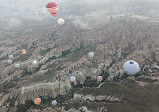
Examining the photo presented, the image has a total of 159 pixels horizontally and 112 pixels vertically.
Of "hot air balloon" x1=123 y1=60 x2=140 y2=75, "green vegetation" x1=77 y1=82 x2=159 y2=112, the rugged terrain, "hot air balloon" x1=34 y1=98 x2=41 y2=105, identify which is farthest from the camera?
"hot air balloon" x1=123 y1=60 x2=140 y2=75

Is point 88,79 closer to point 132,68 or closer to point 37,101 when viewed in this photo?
point 132,68

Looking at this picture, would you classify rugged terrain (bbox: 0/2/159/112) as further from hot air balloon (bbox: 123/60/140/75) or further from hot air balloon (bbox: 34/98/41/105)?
hot air balloon (bbox: 123/60/140/75)

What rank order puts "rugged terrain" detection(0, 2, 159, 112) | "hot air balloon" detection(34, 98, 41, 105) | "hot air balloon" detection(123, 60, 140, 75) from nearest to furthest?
"rugged terrain" detection(0, 2, 159, 112), "hot air balloon" detection(34, 98, 41, 105), "hot air balloon" detection(123, 60, 140, 75)

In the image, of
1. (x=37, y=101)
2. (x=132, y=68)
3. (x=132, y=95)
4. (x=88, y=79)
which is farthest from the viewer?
(x=88, y=79)

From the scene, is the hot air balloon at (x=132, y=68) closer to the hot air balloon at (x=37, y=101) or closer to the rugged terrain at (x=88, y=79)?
the rugged terrain at (x=88, y=79)

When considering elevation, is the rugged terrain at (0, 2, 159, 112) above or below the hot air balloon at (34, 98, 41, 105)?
above

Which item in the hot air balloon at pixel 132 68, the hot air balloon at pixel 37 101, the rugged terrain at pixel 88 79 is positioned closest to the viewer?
the rugged terrain at pixel 88 79

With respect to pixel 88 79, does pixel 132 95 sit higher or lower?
higher

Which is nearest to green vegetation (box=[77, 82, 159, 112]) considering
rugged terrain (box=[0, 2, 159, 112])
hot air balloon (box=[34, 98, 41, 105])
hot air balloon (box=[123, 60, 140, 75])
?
rugged terrain (box=[0, 2, 159, 112])

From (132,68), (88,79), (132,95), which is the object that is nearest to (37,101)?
(88,79)

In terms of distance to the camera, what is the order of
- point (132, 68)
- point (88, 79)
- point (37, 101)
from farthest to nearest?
point (88, 79) < point (132, 68) < point (37, 101)

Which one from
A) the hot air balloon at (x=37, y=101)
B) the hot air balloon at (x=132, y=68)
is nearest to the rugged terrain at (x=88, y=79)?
the hot air balloon at (x=37, y=101)

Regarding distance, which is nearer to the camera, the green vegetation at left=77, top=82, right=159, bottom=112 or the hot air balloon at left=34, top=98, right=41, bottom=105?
the green vegetation at left=77, top=82, right=159, bottom=112
